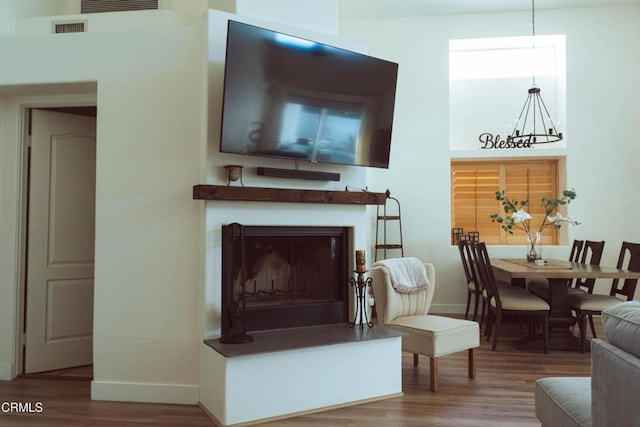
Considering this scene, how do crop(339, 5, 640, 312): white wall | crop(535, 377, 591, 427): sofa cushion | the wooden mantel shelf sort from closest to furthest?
crop(535, 377, 591, 427): sofa cushion, the wooden mantel shelf, crop(339, 5, 640, 312): white wall

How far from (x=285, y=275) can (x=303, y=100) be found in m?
1.28

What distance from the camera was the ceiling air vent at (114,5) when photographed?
Result: 13.7 ft

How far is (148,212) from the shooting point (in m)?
3.33

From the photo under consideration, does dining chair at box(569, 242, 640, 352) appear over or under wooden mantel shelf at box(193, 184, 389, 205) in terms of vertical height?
under

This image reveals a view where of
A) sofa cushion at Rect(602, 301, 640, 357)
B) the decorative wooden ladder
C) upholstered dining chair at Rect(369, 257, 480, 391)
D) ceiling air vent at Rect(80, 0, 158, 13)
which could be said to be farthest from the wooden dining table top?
ceiling air vent at Rect(80, 0, 158, 13)

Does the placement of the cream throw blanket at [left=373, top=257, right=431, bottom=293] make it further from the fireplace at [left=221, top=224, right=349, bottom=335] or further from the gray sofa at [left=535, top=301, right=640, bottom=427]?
the gray sofa at [left=535, top=301, right=640, bottom=427]

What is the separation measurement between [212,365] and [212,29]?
85.9 inches

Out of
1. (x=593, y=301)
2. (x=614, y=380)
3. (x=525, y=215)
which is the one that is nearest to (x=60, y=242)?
(x=614, y=380)

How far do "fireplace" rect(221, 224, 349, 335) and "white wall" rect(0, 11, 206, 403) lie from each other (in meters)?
0.25

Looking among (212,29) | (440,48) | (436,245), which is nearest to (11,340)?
(212,29)

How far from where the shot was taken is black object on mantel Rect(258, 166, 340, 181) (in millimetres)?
3393

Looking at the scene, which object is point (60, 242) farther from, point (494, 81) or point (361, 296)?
point (494, 81)

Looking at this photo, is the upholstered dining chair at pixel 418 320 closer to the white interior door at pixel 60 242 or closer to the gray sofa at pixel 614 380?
the gray sofa at pixel 614 380

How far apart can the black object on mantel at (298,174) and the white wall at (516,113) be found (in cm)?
308
